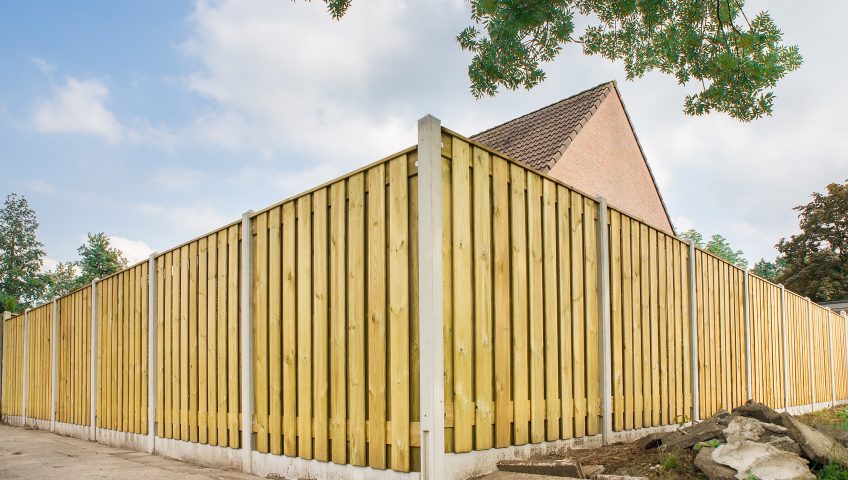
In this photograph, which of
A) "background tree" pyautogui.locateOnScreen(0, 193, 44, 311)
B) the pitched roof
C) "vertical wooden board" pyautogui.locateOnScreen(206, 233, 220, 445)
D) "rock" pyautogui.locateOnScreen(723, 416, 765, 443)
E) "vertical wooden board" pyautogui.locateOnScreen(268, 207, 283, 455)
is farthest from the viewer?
"background tree" pyautogui.locateOnScreen(0, 193, 44, 311)

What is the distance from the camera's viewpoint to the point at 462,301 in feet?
13.9

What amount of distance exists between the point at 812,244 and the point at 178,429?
36.4 metres

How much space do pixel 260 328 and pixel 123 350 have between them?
3.57m

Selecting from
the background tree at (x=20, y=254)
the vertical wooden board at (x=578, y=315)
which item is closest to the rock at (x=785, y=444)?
the vertical wooden board at (x=578, y=315)

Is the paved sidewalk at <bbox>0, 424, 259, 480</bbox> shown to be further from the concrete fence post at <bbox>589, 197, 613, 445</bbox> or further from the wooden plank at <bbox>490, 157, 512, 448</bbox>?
the concrete fence post at <bbox>589, 197, 613, 445</bbox>

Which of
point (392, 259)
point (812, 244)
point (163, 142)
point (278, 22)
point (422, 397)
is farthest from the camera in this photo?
point (812, 244)

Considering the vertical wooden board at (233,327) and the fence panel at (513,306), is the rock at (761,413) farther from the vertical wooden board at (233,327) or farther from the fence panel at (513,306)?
the vertical wooden board at (233,327)

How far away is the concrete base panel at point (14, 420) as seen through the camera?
12.3 meters

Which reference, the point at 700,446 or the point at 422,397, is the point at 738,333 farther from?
the point at 422,397

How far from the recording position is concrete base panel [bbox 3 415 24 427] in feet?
40.2

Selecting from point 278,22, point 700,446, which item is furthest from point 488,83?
point 700,446

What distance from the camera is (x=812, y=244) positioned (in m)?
34.6

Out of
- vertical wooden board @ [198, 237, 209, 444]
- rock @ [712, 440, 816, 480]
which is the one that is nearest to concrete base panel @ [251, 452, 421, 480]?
vertical wooden board @ [198, 237, 209, 444]

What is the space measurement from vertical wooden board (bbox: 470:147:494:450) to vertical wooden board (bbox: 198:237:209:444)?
10.7 feet
